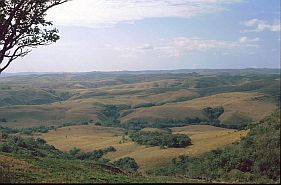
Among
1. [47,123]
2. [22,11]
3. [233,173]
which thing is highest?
[22,11]

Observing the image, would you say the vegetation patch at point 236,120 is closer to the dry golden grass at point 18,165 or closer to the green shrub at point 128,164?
the green shrub at point 128,164

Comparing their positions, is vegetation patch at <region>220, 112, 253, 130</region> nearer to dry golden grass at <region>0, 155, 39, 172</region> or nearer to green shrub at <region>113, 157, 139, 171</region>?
green shrub at <region>113, 157, 139, 171</region>

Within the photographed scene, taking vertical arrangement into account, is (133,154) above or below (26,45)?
below

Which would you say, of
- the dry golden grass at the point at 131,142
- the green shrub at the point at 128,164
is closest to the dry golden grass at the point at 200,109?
the dry golden grass at the point at 131,142

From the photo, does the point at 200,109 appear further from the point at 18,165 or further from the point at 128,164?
the point at 18,165

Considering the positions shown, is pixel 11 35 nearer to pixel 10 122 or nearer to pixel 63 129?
pixel 63 129

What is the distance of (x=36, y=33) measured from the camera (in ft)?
89.4

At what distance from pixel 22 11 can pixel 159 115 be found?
5261 inches

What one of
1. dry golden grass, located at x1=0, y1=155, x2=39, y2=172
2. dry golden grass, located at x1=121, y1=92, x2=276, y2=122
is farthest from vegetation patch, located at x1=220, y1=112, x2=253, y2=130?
dry golden grass, located at x1=0, y1=155, x2=39, y2=172

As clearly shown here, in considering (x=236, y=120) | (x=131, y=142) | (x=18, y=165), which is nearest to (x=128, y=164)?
(x=131, y=142)

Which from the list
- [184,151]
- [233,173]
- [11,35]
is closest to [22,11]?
[11,35]

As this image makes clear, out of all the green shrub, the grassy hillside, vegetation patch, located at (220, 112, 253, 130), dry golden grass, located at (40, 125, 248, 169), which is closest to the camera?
the grassy hillside

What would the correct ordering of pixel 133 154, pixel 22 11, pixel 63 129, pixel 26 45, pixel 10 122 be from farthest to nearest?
pixel 10 122 → pixel 63 129 → pixel 133 154 → pixel 26 45 → pixel 22 11

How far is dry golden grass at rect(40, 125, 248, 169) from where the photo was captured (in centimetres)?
6398
